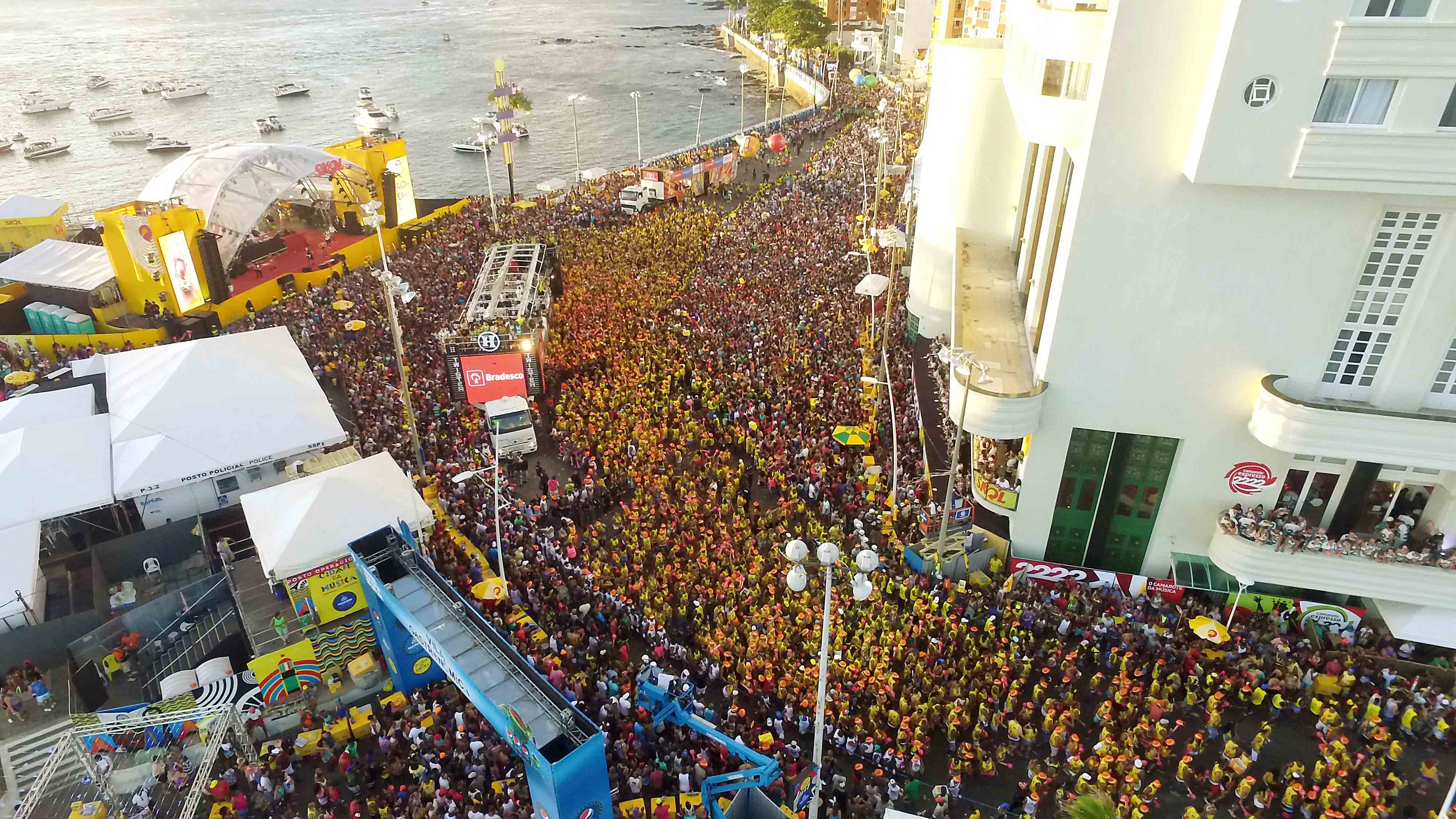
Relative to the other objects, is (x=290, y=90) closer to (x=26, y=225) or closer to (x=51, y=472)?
(x=26, y=225)

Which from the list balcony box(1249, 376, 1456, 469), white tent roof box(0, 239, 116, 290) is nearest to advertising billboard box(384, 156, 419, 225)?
white tent roof box(0, 239, 116, 290)

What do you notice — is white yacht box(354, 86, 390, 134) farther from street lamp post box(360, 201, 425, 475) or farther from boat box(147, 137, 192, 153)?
street lamp post box(360, 201, 425, 475)

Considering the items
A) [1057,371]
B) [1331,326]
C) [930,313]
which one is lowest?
[930,313]

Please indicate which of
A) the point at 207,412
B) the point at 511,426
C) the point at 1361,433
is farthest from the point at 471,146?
the point at 1361,433

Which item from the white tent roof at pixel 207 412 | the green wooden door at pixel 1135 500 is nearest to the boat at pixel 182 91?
the white tent roof at pixel 207 412

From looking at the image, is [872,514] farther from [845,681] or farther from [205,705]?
[205,705]

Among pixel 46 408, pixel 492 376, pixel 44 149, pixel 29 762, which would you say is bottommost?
pixel 44 149

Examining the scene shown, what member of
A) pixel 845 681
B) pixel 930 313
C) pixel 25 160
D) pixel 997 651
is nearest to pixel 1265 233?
pixel 997 651
